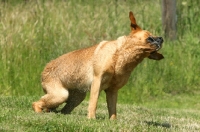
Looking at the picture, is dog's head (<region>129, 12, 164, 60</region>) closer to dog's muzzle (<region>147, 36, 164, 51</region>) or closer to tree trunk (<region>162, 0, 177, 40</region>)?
dog's muzzle (<region>147, 36, 164, 51</region>)

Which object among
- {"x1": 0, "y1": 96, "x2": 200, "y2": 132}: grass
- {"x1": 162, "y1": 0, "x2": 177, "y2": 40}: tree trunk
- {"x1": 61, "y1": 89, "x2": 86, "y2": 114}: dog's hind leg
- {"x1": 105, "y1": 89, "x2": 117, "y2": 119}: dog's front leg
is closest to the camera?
{"x1": 0, "y1": 96, "x2": 200, "y2": 132}: grass

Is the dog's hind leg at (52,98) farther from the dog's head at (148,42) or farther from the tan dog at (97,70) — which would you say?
the dog's head at (148,42)

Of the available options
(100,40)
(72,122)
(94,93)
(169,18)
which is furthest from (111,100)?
(169,18)

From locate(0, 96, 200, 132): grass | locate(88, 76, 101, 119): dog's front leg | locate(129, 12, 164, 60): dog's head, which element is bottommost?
locate(0, 96, 200, 132): grass

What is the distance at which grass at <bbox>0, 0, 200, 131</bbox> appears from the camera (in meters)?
12.9

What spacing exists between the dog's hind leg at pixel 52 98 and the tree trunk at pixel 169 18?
284 inches

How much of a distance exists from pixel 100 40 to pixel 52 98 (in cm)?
566

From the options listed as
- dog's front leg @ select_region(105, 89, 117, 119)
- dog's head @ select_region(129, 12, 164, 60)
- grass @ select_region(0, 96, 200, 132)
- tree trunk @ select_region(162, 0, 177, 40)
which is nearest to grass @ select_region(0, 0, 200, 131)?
tree trunk @ select_region(162, 0, 177, 40)

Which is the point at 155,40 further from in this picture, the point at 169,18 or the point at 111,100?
the point at 169,18

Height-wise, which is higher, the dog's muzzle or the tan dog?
the dog's muzzle

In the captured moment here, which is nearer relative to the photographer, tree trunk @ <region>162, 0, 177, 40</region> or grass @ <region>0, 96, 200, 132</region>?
grass @ <region>0, 96, 200, 132</region>

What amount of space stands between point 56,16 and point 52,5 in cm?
76

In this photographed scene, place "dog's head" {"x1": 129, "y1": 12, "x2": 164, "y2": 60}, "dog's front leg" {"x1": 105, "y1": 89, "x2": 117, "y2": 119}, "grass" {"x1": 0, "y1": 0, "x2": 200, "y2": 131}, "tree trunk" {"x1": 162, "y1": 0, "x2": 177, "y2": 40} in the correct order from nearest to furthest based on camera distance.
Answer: "dog's head" {"x1": 129, "y1": 12, "x2": 164, "y2": 60}, "dog's front leg" {"x1": 105, "y1": 89, "x2": 117, "y2": 119}, "grass" {"x1": 0, "y1": 0, "x2": 200, "y2": 131}, "tree trunk" {"x1": 162, "y1": 0, "x2": 177, "y2": 40}

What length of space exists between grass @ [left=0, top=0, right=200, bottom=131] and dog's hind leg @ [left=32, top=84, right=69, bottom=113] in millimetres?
1563
